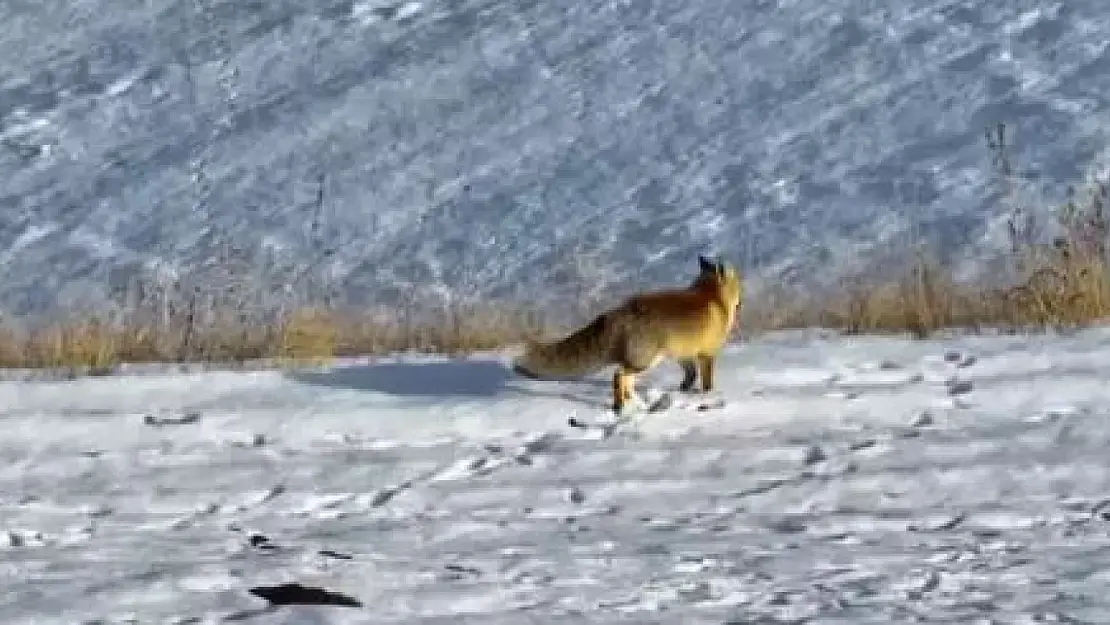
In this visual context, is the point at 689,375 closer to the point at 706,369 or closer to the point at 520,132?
the point at 706,369

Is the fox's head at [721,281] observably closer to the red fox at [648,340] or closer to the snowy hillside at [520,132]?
the red fox at [648,340]

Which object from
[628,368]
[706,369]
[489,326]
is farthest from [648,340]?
[489,326]

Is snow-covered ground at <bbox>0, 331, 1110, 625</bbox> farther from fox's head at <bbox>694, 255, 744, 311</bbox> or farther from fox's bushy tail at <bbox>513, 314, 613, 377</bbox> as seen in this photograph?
fox's head at <bbox>694, 255, 744, 311</bbox>

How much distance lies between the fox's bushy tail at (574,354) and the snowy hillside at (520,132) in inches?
259

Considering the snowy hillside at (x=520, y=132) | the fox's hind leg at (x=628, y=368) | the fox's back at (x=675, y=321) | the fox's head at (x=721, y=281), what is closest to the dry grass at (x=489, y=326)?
the fox's head at (x=721, y=281)

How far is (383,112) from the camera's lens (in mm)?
21453

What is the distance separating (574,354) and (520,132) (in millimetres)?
12169

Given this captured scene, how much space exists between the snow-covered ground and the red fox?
0.12 metres

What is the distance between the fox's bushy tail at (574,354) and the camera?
8656 mm

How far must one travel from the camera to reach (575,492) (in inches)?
297

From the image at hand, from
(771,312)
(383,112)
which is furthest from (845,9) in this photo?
(771,312)

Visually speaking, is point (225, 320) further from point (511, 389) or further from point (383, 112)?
point (383, 112)

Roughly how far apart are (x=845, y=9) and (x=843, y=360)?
13736mm

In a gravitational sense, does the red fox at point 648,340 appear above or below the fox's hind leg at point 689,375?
above
